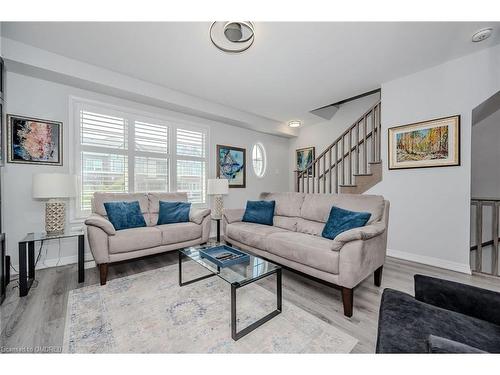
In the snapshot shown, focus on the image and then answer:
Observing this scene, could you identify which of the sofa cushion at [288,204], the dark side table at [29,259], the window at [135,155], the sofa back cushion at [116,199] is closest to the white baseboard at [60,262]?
the dark side table at [29,259]

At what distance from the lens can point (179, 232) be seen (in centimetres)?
288

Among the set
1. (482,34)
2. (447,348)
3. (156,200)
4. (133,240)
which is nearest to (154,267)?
(133,240)

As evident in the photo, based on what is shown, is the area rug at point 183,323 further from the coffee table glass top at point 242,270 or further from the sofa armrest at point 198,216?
the sofa armrest at point 198,216

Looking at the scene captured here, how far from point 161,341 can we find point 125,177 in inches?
107

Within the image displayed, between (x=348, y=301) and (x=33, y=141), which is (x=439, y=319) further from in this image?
(x=33, y=141)

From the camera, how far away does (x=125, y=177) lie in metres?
3.42

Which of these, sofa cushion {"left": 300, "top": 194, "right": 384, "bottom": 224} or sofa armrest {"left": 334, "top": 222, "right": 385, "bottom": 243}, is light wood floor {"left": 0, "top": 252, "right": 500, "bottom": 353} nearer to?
sofa armrest {"left": 334, "top": 222, "right": 385, "bottom": 243}

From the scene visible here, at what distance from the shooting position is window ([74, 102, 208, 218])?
3072 millimetres

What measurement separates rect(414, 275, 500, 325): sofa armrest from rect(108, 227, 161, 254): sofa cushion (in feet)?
8.52

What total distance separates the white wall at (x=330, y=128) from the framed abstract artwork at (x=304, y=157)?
0.35 feet

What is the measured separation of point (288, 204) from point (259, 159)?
2.35 metres

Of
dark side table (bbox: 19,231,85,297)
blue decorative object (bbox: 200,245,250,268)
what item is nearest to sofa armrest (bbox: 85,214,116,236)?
dark side table (bbox: 19,231,85,297)
